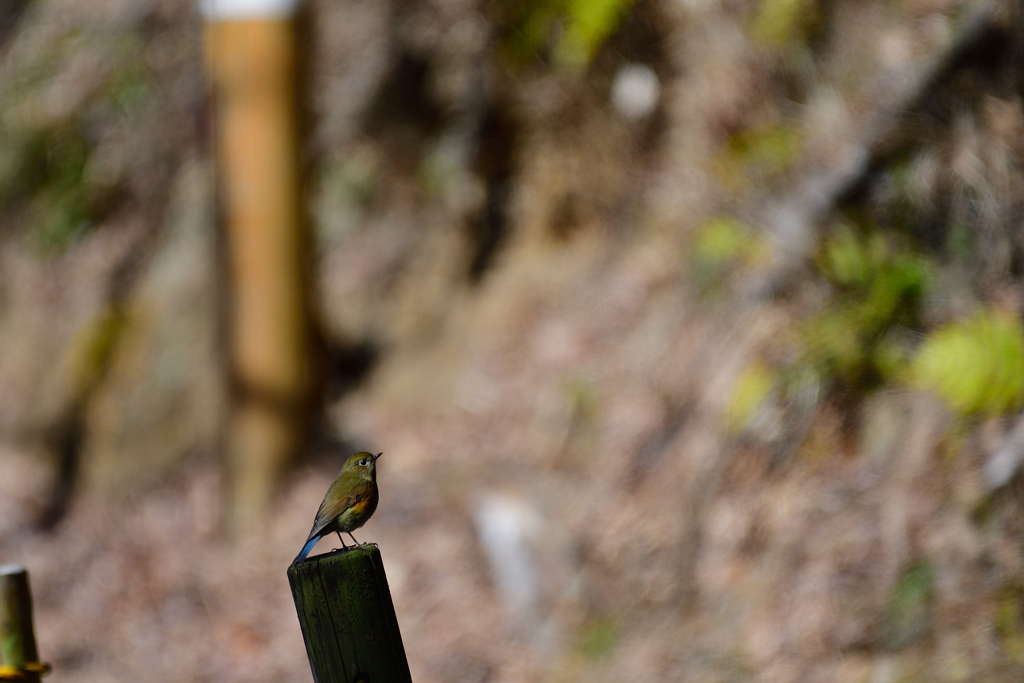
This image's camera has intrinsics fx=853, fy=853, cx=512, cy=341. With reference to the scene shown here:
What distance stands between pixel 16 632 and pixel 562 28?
207 inches

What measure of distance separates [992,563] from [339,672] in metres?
3.17

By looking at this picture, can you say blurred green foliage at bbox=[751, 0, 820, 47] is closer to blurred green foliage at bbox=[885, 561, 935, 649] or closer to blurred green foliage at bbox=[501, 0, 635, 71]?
blurred green foliage at bbox=[501, 0, 635, 71]

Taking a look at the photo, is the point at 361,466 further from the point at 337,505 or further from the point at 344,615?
the point at 344,615

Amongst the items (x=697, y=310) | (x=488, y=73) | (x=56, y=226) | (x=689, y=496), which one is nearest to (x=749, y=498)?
(x=689, y=496)

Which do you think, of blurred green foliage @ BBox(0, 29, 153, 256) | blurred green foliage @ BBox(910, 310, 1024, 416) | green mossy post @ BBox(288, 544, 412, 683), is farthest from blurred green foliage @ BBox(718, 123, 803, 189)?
blurred green foliage @ BBox(0, 29, 153, 256)

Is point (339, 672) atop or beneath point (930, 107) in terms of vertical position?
beneath

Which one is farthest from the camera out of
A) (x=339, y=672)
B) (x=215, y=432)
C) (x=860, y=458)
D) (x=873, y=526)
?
(x=215, y=432)

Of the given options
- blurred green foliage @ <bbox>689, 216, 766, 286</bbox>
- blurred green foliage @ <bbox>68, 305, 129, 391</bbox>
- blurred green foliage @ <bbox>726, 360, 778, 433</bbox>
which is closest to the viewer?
blurred green foliage @ <bbox>726, 360, 778, 433</bbox>

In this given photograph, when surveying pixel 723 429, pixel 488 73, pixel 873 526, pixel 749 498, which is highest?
pixel 488 73

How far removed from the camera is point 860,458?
4.23 m

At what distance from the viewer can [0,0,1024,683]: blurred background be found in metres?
4.05

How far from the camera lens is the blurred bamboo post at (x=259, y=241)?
17.4 feet

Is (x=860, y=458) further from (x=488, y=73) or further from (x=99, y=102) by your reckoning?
(x=99, y=102)

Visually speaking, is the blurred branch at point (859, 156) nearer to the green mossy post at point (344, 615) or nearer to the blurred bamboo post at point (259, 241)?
the blurred bamboo post at point (259, 241)
